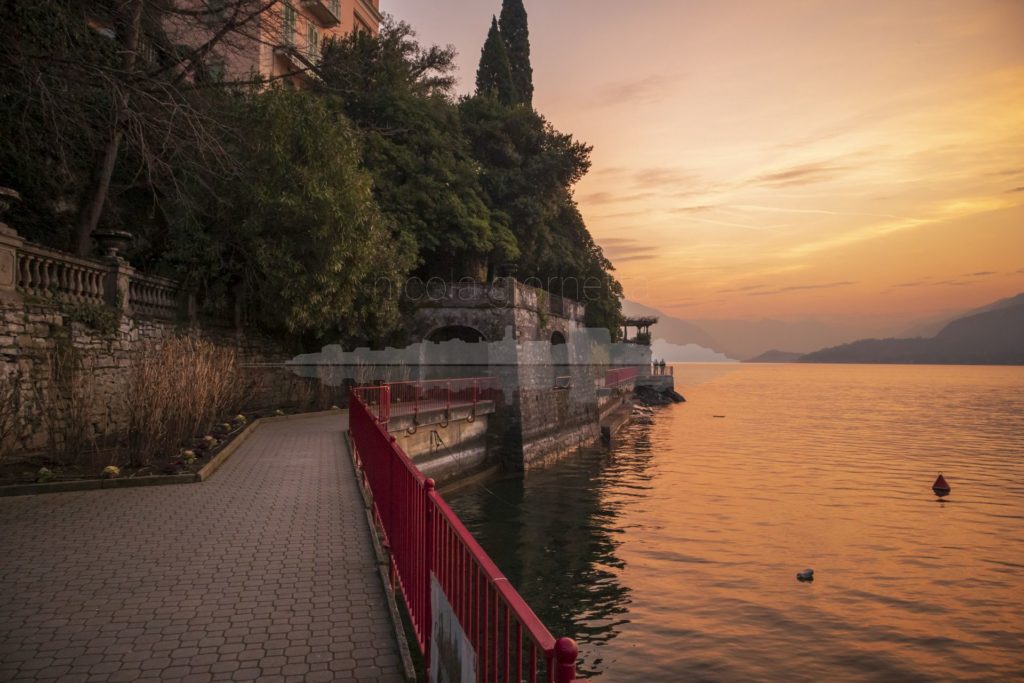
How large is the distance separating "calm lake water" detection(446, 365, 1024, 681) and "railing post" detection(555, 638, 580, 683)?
26.2ft

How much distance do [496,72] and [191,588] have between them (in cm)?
4678

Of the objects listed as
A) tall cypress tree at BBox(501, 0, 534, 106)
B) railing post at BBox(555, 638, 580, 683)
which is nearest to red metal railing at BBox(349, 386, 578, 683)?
railing post at BBox(555, 638, 580, 683)

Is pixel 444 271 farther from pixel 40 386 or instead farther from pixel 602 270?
pixel 40 386

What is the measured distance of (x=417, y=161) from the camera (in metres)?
29.4

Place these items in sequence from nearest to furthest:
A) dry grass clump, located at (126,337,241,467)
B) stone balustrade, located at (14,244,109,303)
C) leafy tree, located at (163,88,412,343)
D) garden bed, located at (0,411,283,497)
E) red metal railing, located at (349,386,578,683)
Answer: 1. red metal railing, located at (349,386,578,683)
2. garden bed, located at (0,411,283,497)
3. dry grass clump, located at (126,337,241,467)
4. stone balustrade, located at (14,244,109,303)
5. leafy tree, located at (163,88,412,343)

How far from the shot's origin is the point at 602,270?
47.7 meters

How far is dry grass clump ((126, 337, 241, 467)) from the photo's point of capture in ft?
36.9

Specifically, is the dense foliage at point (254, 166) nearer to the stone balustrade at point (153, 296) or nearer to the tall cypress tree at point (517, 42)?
the stone balustrade at point (153, 296)

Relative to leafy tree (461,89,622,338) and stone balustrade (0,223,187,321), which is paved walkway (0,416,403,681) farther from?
leafy tree (461,89,622,338)

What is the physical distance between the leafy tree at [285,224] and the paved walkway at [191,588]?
1126cm

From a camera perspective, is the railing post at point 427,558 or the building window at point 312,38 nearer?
the railing post at point 427,558

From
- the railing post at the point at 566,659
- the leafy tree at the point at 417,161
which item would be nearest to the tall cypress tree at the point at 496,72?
the leafy tree at the point at 417,161

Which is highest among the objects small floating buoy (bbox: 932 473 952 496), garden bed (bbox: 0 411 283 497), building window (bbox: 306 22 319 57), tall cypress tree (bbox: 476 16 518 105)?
tall cypress tree (bbox: 476 16 518 105)

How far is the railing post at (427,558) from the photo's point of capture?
439cm
